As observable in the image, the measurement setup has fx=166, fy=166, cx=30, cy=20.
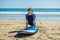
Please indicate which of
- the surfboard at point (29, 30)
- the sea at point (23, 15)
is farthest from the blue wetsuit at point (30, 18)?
the sea at point (23, 15)

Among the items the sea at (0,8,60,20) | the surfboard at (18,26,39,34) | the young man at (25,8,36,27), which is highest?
the young man at (25,8,36,27)

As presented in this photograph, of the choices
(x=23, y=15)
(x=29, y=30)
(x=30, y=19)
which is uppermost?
(x=30, y=19)

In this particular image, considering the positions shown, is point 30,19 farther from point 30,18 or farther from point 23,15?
point 23,15

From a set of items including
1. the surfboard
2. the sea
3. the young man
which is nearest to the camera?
the surfboard

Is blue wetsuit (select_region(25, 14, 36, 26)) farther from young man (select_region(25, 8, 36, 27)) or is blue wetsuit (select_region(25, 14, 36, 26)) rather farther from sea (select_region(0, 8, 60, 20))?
sea (select_region(0, 8, 60, 20))

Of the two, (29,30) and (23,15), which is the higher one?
(29,30)

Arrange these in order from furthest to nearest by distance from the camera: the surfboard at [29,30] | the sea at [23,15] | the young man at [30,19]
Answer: the sea at [23,15] < the young man at [30,19] < the surfboard at [29,30]

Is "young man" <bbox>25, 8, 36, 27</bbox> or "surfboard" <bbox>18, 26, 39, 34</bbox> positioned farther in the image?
"young man" <bbox>25, 8, 36, 27</bbox>

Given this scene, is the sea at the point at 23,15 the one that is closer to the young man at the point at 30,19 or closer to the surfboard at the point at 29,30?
the young man at the point at 30,19

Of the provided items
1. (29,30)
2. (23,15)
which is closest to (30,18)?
(29,30)

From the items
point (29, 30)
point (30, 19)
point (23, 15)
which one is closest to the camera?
point (29, 30)

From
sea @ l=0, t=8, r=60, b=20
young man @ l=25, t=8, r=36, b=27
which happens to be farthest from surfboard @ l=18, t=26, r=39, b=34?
sea @ l=0, t=8, r=60, b=20

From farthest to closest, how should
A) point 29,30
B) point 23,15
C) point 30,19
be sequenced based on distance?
point 23,15, point 30,19, point 29,30

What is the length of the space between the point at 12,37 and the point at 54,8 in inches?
869
